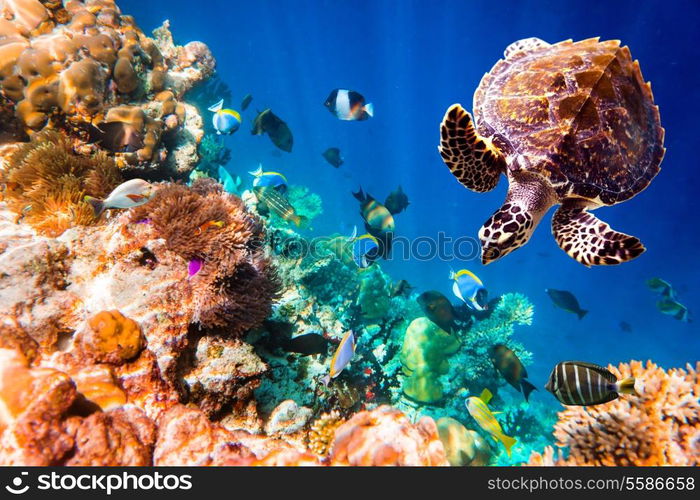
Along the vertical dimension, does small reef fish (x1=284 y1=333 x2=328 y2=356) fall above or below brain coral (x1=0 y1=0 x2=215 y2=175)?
below

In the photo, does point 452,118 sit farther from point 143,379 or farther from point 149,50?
point 149,50

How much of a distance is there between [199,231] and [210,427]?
5.40 ft

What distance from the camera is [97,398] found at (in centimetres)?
183

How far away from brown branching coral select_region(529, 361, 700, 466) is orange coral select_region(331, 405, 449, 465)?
109 cm

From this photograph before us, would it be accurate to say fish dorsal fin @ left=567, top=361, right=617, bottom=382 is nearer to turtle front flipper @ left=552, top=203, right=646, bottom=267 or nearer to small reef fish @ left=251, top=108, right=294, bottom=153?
turtle front flipper @ left=552, top=203, right=646, bottom=267

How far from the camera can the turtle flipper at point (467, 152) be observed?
9.02 feet

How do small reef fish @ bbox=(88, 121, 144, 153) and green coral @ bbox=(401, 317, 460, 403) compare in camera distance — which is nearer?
small reef fish @ bbox=(88, 121, 144, 153)

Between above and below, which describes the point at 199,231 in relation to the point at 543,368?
below

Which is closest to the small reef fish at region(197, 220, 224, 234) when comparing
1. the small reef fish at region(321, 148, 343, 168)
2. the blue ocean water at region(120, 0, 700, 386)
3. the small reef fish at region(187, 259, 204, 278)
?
the small reef fish at region(187, 259, 204, 278)

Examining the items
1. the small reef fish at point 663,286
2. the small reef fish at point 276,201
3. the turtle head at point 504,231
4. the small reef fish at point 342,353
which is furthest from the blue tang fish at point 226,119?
the small reef fish at point 663,286

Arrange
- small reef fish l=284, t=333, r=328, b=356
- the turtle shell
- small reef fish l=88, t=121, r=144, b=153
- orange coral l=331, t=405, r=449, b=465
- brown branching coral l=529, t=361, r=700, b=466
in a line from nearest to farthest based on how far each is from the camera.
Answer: orange coral l=331, t=405, r=449, b=465, brown branching coral l=529, t=361, r=700, b=466, the turtle shell, small reef fish l=284, t=333, r=328, b=356, small reef fish l=88, t=121, r=144, b=153

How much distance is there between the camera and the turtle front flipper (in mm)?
2686

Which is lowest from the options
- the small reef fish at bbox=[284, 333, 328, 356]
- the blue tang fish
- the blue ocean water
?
the small reef fish at bbox=[284, 333, 328, 356]

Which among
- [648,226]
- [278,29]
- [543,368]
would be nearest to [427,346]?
[543,368]
